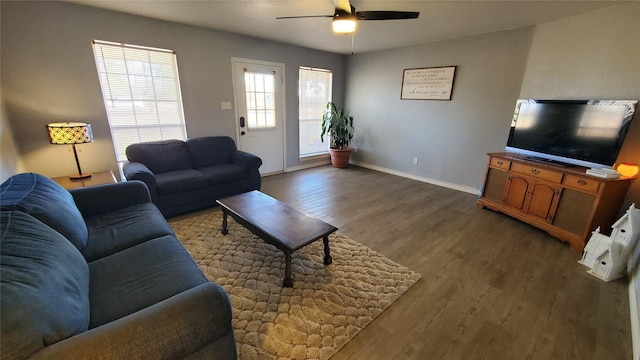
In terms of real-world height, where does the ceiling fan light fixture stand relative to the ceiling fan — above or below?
below

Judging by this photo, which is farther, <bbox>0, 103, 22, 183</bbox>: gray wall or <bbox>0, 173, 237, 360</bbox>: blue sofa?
<bbox>0, 103, 22, 183</bbox>: gray wall

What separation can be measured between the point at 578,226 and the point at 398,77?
3399mm

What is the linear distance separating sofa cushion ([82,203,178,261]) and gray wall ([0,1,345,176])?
1660mm

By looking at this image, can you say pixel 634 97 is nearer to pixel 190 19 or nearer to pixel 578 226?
pixel 578 226

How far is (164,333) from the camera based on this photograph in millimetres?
958

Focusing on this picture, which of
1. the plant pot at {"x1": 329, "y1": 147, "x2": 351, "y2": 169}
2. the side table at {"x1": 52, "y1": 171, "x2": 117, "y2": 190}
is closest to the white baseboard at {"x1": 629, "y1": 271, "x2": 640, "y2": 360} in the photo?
the plant pot at {"x1": 329, "y1": 147, "x2": 351, "y2": 169}

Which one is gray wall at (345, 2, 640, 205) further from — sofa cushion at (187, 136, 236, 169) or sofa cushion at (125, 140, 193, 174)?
sofa cushion at (125, 140, 193, 174)

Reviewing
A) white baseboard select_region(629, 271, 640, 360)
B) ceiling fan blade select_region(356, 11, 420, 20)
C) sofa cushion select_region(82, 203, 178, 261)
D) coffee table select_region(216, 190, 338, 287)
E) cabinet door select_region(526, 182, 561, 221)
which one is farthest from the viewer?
cabinet door select_region(526, 182, 561, 221)

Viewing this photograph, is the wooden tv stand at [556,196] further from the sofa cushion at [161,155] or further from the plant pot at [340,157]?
the sofa cushion at [161,155]

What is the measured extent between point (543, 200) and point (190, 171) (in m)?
4.18

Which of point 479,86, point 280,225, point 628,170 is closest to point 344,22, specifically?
point 280,225

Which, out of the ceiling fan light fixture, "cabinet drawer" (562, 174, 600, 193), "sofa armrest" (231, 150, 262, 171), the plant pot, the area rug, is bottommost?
the area rug

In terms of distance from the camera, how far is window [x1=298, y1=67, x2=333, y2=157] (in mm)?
5106

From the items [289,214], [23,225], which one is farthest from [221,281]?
[23,225]
